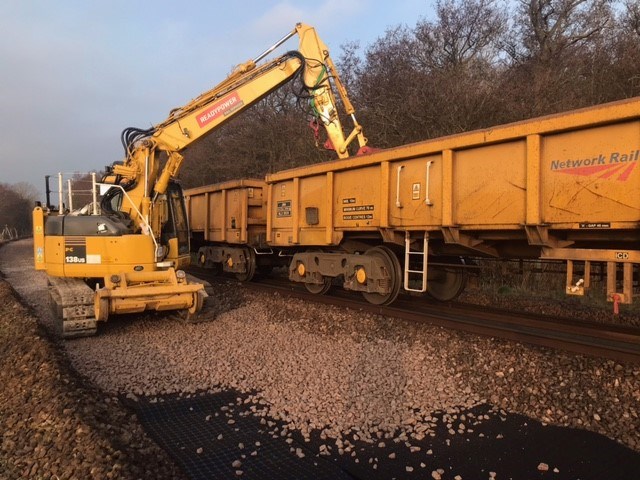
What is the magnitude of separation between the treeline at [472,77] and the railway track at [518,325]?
178 inches

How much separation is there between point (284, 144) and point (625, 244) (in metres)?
21.0

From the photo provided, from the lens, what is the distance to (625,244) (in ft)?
19.4

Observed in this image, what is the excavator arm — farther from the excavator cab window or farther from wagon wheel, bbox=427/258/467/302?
wagon wheel, bbox=427/258/467/302

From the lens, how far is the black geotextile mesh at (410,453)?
3.36 meters

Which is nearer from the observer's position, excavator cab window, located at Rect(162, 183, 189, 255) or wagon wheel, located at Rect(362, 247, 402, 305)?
wagon wheel, located at Rect(362, 247, 402, 305)

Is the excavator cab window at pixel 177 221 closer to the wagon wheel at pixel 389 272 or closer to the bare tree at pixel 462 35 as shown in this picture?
the wagon wheel at pixel 389 272

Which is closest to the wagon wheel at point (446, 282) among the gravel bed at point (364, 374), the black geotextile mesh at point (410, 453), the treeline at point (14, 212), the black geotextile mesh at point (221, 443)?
the gravel bed at point (364, 374)

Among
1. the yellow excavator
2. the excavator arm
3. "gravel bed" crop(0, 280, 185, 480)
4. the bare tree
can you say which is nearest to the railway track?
the yellow excavator

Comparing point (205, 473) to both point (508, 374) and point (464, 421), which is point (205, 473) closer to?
point (464, 421)

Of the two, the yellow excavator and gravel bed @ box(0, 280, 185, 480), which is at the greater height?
the yellow excavator

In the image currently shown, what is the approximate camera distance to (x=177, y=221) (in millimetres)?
9742

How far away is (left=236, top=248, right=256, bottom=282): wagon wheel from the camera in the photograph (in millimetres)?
12391

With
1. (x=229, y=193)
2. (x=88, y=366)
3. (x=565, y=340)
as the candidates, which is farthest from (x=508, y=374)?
(x=229, y=193)

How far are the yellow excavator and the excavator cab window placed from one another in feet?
0.07
